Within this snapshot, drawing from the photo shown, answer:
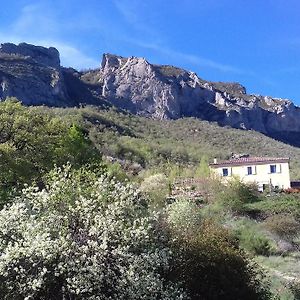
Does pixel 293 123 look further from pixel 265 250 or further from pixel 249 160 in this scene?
pixel 265 250

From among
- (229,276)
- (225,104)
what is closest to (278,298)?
(229,276)

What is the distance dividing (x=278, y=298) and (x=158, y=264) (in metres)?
6.59

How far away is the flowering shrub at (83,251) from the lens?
11.7 meters

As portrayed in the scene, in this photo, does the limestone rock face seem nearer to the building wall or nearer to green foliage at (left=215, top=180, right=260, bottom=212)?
the building wall

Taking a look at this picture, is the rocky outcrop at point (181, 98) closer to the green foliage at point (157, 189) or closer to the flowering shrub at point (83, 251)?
the green foliage at point (157, 189)

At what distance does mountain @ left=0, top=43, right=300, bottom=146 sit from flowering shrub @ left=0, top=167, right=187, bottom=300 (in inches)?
4704

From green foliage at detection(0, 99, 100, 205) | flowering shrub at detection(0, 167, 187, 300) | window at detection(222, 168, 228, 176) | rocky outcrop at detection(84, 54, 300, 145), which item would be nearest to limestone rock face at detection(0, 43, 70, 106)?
rocky outcrop at detection(84, 54, 300, 145)

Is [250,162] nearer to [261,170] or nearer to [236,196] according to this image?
[261,170]

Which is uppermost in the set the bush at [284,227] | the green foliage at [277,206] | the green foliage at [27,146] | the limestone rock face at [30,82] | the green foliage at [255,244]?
the limestone rock face at [30,82]

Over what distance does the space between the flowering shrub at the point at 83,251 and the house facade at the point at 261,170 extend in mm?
48622

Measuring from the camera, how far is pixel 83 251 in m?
11.8

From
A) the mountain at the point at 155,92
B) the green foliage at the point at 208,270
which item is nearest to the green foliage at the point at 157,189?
the green foliage at the point at 208,270

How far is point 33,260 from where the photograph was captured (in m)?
11.8

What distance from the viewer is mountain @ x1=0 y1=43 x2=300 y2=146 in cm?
14112
